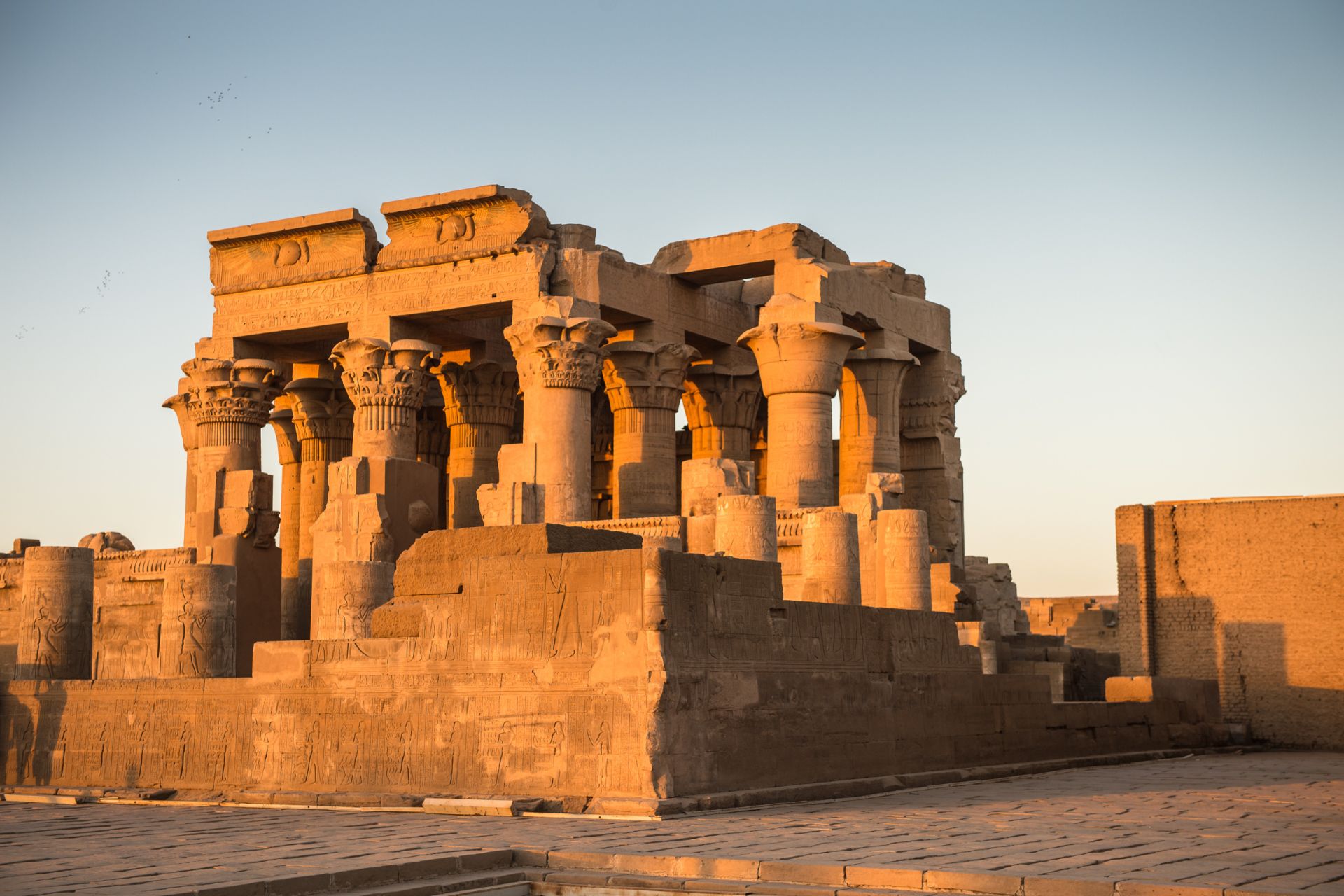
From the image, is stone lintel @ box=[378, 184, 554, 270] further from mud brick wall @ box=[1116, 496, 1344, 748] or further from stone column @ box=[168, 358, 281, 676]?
mud brick wall @ box=[1116, 496, 1344, 748]

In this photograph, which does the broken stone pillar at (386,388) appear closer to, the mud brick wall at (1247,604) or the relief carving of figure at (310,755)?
the mud brick wall at (1247,604)

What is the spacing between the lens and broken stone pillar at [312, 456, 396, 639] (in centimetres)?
1531

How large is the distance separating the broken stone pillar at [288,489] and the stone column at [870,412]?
938 cm

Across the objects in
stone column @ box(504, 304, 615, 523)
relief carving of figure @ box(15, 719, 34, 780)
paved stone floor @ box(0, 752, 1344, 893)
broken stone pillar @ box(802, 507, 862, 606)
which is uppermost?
stone column @ box(504, 304, 615, 523)

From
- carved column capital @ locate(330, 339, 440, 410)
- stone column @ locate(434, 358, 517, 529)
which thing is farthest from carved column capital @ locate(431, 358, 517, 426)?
carved column capital @ locate(330, 339, 440, 410)

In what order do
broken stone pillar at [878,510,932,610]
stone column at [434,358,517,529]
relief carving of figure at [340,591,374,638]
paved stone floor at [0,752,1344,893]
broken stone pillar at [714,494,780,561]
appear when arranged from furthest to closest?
stone column at [434,358,517,529], broken stone pillar at [878,510,932,610], broken stone pillar at [714,494,780,561], relief carving of figure at [340,591,374,638], paved stone floor at [0,752,1344,893]

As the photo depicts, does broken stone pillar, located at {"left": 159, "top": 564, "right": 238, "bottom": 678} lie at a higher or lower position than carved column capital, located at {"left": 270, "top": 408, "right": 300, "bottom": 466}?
lower

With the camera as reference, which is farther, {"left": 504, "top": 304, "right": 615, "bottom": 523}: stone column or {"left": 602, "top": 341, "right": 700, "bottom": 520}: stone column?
{"left": 602, "top": 341, "right": 700, "bottom": 520}: stone column

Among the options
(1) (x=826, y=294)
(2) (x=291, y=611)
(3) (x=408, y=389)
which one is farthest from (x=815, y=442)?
(2) (x=291, y=611)

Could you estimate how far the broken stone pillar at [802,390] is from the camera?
22328mm

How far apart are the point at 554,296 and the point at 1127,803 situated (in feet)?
42.7

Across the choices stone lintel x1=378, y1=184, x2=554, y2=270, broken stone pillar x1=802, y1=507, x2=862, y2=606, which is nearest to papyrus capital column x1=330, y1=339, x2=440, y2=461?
stone lintel x1=378, y1=184, x2=554, y2=270

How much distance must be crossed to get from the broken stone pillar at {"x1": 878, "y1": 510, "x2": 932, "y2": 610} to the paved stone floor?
4.79 m

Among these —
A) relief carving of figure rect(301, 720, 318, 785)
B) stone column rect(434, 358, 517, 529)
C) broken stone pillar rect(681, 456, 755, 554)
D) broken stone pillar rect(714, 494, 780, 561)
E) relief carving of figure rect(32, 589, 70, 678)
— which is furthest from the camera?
stone column rect(434, 358, 517, 529)
